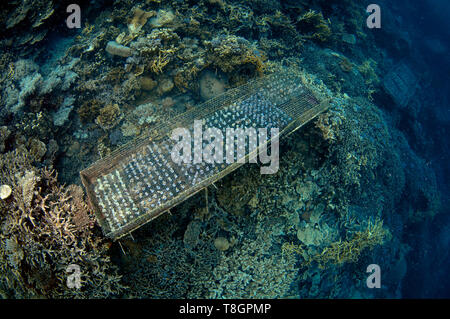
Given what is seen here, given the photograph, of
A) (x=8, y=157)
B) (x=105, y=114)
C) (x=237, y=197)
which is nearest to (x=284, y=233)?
(x=237, y=197)

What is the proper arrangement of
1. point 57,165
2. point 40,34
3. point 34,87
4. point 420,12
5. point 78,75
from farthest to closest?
point 420,12 → point 40,34 → point 78,75 → point 34,87 → point 57,165

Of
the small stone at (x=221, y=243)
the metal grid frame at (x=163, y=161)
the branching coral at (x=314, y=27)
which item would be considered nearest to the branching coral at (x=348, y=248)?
the small stone at (x=221, y=243)

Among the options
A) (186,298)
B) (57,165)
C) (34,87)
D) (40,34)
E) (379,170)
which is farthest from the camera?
(379,170)

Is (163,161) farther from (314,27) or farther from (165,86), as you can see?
(314,27)

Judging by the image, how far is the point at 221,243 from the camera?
467 cm

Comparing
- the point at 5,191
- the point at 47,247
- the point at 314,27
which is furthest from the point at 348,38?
the point at 5,191

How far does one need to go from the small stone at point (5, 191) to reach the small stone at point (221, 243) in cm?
373

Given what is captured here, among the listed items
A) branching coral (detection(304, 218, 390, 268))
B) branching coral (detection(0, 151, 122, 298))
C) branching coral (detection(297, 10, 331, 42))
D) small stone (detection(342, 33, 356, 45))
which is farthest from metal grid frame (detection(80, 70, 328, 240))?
small stone (detection(342, 33, 356, 45))

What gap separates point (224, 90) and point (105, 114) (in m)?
2.69

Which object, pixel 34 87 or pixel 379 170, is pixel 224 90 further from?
pixel 379 170

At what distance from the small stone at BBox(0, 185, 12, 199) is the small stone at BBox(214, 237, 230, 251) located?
12.2 ft

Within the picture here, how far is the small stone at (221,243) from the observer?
4664 millimetres

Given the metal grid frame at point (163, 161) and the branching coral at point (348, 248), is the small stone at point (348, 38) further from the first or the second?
the branching coral at point (348, 248)
